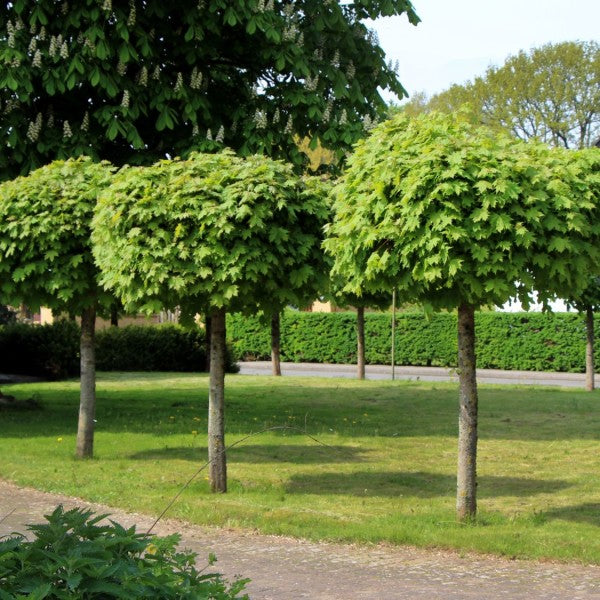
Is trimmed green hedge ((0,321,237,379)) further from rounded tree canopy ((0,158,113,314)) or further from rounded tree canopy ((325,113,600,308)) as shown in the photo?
rounded tree canopy ((325,113,600,308))

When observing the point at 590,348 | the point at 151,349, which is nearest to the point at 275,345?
the point at 151,349

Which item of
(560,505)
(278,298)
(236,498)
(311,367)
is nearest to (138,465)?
(236,498)

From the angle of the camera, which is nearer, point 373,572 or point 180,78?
point 373,572

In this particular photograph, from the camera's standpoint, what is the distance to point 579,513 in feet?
30.6

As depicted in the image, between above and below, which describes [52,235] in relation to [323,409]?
above

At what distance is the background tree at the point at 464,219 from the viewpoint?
25.5 ft

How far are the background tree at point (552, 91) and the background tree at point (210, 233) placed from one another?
42800 mm

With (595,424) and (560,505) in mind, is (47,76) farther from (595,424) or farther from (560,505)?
(595,424)

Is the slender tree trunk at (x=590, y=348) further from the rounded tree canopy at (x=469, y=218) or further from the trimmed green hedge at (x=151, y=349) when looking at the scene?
the rounded tree canopy at (x=469, y=218)

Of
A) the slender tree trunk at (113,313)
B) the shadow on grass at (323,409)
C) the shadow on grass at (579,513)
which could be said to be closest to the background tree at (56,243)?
the slender tree trunk at (113,313)

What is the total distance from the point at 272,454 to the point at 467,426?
4747 mm

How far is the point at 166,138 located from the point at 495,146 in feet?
25.4

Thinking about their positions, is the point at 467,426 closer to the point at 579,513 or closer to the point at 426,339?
the point at 579,513

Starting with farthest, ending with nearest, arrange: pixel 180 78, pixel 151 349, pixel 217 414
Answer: pixel 151 349 < pixel 180 78 < pixel 217 414
